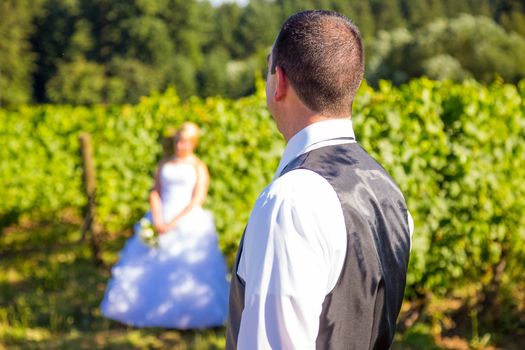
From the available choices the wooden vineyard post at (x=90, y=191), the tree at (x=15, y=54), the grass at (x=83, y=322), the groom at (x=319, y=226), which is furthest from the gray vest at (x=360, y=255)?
the tree at (x=15, y=54)

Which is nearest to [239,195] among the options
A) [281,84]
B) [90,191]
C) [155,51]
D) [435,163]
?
[435,163]

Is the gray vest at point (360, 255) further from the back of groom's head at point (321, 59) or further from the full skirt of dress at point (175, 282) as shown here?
the full skirt of dress at point (175, 282)

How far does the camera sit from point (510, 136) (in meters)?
5.34

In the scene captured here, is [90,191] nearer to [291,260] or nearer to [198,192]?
[198,192]

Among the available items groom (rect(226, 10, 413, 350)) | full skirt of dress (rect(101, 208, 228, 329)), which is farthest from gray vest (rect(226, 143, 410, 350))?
full skirt of dress (rect(101, 208, 228, 329))

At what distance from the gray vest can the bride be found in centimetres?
430

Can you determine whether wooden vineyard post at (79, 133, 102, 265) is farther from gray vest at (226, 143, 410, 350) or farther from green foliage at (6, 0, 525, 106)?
green foliage at (6, 0, 525, 106)

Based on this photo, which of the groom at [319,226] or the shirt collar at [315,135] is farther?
the shirt collar at [315,135]

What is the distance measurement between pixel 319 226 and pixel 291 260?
99mm

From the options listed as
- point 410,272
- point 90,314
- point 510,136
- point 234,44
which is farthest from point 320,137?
point 234,44

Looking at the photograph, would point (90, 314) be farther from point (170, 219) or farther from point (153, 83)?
→ point (153, 83)

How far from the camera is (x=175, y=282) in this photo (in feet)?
19.1

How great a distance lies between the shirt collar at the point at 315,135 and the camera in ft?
4.88

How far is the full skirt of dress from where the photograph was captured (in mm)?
5727
